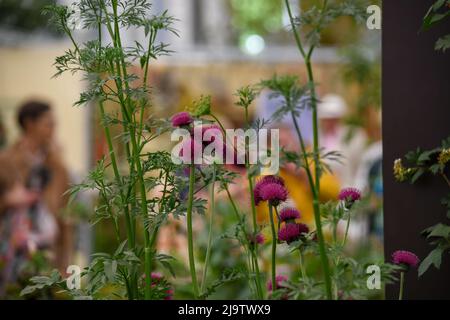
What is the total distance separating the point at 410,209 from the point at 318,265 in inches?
96.5

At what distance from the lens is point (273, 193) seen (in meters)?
1.72

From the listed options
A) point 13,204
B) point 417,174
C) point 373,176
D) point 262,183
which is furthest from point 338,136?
point 262,183

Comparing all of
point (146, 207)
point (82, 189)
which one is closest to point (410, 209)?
point (146, 207)

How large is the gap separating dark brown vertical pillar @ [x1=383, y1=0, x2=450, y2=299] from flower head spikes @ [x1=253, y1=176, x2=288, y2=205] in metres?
0.50

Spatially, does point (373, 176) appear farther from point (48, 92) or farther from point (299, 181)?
point (48, 92)

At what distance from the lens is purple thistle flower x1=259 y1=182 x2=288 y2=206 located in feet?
5.64

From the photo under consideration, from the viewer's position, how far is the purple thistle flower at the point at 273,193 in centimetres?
172

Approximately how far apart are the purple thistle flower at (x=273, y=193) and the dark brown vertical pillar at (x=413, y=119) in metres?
0.51

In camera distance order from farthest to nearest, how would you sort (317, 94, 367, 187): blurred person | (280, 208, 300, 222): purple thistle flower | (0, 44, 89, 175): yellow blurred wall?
(317, 94, 367, 187): blurred person → (0, 44, 89, 175): yellow blurred wall → (280, 208, 300, 222): purple thistle flower

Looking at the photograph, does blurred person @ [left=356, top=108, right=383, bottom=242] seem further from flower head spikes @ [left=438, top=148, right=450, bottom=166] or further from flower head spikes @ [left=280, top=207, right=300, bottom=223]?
flower head spikes @ [left=280, top=207, right=300, bottom=223]

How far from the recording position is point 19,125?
21.1 ft

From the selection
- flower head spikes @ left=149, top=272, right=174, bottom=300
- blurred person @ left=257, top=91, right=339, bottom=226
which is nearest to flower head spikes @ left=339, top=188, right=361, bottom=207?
flower head spikes @ left=149, top=272, right=174, bottom=300

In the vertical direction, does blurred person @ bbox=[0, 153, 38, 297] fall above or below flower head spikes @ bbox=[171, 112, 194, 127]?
below

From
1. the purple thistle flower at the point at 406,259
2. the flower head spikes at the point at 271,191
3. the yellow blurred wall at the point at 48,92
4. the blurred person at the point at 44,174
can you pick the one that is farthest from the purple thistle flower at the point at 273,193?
the yellow blurred wall at the point at 48,92
